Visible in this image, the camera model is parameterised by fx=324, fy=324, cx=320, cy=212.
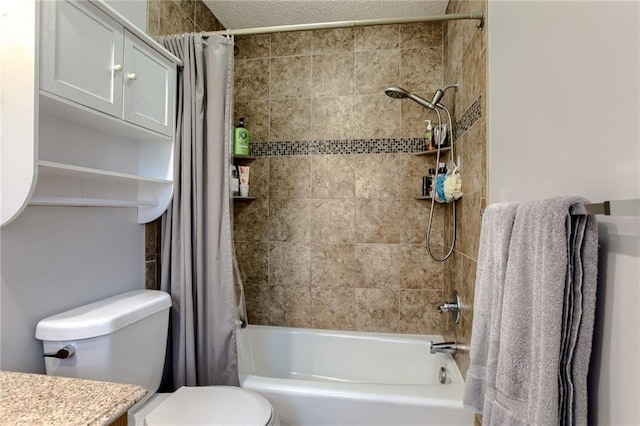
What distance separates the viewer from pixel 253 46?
238 cm

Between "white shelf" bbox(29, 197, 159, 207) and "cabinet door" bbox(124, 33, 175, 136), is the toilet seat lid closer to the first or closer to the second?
"white shelf" bbox(29, 197, 159, 207)

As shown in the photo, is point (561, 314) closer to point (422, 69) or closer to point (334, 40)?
point (422, 69)

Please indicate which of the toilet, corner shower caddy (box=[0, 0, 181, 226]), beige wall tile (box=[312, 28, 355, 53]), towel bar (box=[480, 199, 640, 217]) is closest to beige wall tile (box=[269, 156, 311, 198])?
beige wall tile (box=[312, 28, 355, 53])

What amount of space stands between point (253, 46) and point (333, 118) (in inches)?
32.0

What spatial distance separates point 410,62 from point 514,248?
6.11 ft

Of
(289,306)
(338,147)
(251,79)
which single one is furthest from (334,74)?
(289,306)

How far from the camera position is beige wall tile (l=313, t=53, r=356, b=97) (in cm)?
226

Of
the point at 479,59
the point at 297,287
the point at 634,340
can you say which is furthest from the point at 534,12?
the point at 297,287

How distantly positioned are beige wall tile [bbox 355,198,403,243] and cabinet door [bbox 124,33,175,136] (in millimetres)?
1289

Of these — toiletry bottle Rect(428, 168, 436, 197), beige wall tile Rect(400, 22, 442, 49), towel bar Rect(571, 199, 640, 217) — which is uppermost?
beige wall tile Rect(400, 22, 442, 49)

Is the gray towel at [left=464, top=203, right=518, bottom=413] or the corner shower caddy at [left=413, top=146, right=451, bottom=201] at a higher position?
the corner shower caddy at [left=413, top=146, right=451, bottom=201]

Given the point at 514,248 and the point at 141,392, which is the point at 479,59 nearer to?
the point at 514,248

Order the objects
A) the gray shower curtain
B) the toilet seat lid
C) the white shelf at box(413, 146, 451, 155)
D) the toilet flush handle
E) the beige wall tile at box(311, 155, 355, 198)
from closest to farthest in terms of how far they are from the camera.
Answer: the toilet flush handle < the toilet seat lid < the gray shower curtain < the white shelf at box(413, 146, 451, 155) < the beige wall tile at box(311, 155, 355, 198)

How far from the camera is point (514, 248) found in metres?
0.70
